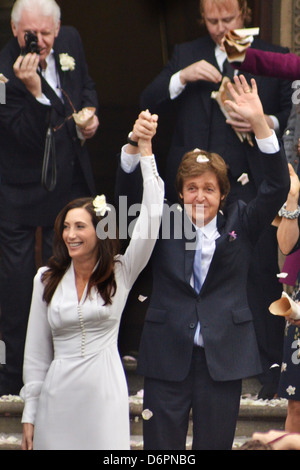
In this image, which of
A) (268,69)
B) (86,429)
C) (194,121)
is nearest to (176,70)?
(194,121)

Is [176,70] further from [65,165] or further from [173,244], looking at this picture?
[173,244]

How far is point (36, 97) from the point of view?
6.01 m

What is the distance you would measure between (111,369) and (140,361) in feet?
0.89

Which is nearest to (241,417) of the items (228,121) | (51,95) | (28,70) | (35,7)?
Result: (228,121)

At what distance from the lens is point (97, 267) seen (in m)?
5.01

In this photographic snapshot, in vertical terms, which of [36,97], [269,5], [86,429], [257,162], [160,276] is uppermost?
[269,5]

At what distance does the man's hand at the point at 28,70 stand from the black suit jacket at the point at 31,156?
0.45 feet

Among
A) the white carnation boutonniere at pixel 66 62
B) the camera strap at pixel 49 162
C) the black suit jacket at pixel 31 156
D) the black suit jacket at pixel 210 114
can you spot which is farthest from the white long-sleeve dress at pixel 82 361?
the white carnation boutonniere at pixel 66 62

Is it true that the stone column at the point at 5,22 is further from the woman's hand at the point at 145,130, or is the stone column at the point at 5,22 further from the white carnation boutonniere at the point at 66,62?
the woman's hand at the point at 145,130

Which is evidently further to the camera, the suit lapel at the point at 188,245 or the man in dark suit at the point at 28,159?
the man in dark suit at the point at 28,159

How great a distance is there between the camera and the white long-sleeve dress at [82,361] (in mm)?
4805

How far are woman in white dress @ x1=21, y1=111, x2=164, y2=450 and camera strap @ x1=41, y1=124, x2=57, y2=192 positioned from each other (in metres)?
0.92

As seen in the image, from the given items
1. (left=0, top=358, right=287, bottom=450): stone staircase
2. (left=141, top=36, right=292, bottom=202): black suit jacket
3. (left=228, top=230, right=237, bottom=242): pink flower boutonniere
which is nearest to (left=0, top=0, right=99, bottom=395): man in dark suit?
(left=0, top=358, right=287, bottom=450): stone staircase

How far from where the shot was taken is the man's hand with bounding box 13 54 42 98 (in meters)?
5.88
